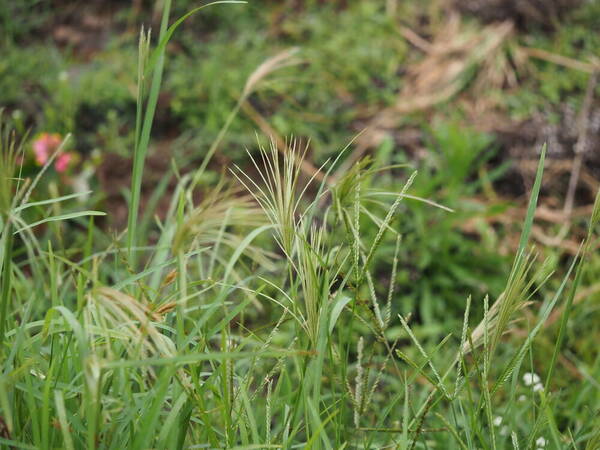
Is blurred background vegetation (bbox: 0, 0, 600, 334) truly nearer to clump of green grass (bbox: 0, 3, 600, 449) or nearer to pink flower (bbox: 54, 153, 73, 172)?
pink flower (bbox: 54, 153, 73, 172)

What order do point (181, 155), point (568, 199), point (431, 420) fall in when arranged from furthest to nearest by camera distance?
point (181, 155) < point (568, 199) < point (431, 420)

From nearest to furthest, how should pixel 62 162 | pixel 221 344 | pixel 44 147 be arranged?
pixel 221 344 → pixel 44 147 → pixel 62 162

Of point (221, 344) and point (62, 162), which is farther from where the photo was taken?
point (62, 162)

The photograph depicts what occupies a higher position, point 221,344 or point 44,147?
point 221,344

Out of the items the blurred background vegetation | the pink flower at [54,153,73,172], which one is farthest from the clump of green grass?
the pink flower at [54,153,73,172]

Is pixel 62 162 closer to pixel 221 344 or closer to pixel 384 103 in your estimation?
pixel 384 103

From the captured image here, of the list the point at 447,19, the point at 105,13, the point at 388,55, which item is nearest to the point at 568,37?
the point at 447,19

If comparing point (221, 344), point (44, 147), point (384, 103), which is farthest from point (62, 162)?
point (221, 344)

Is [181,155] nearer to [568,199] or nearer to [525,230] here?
[568,199]
